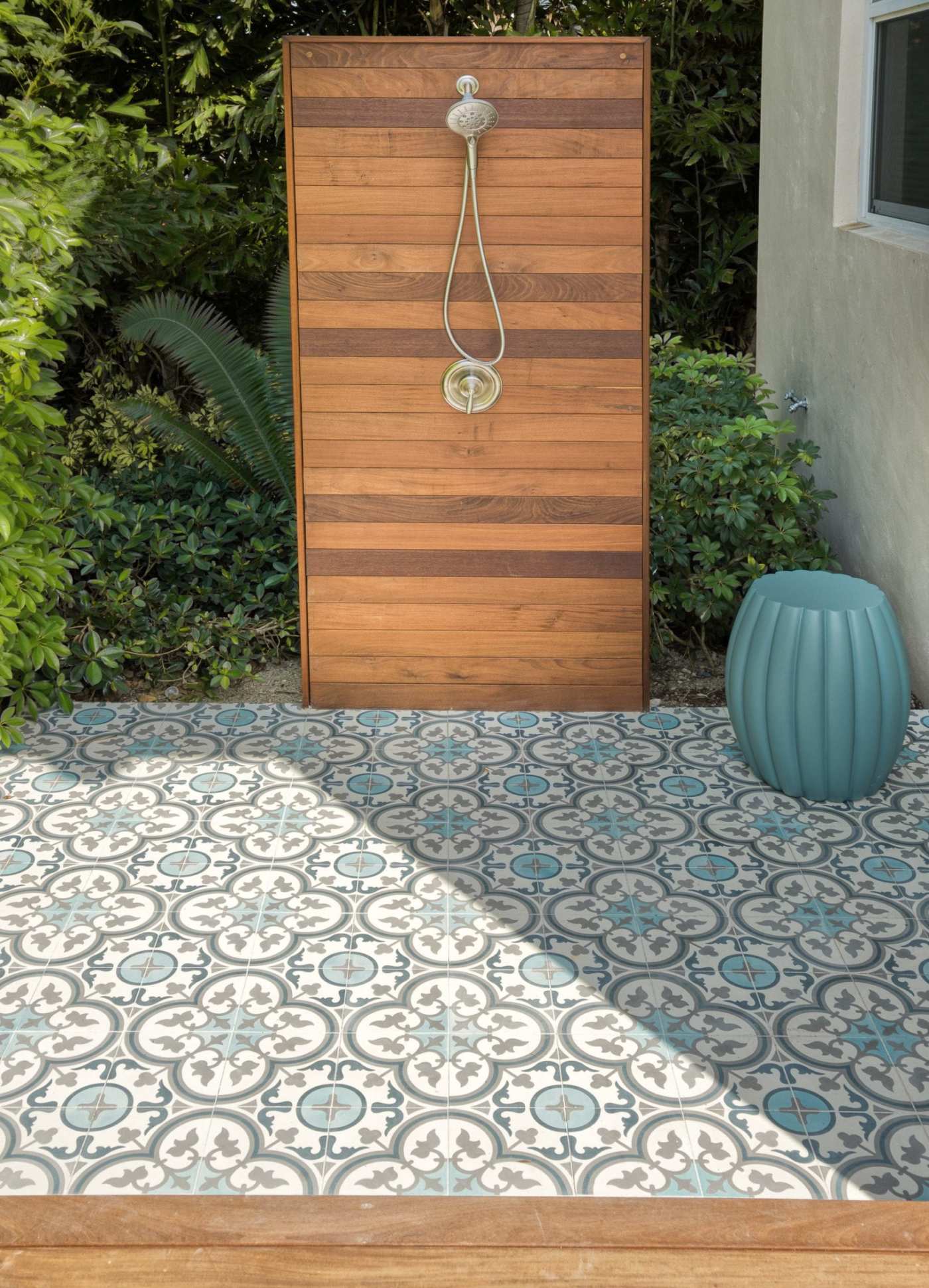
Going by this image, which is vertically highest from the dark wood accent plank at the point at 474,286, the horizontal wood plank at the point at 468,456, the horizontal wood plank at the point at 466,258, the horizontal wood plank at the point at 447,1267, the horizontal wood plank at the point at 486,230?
the horizontal wood plank at the point at 486,230

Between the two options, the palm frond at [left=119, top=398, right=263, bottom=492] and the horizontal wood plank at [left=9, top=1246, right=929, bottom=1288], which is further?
the palm frond at [left=119, top=398, right=263, bottom=492]

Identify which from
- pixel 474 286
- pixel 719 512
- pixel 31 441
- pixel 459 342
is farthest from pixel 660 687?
pixel 31 441

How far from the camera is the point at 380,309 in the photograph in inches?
130

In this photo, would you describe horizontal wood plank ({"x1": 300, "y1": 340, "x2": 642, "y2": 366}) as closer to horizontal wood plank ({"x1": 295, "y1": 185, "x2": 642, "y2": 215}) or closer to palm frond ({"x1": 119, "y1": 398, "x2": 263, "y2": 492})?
horizontal wood plank ({"x1": 295, "y1": 185, "x2": 642, "y2": 215})

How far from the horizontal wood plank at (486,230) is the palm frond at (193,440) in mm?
1207

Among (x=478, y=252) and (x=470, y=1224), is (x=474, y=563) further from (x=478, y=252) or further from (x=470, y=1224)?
(x=470, y=1224)

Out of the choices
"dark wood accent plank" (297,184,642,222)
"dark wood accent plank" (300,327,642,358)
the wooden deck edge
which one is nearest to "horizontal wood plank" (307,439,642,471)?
"dark wood accent plank" (300,327,642,358)

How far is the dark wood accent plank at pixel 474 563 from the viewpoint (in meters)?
3.43

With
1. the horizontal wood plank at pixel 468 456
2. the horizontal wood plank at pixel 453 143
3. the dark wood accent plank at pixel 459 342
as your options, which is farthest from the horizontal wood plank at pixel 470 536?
the horizontal wood plank at pixel 453 143

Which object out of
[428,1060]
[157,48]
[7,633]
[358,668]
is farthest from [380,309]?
[157,48]

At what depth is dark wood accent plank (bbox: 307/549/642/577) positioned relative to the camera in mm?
3432

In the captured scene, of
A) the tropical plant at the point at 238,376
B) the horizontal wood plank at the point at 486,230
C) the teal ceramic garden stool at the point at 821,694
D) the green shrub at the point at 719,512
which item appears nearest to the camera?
the teal ceramic garden stool at the point at 821,694

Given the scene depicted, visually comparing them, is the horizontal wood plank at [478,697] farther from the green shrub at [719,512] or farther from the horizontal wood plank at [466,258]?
the horizontal wood plank at [466,258]

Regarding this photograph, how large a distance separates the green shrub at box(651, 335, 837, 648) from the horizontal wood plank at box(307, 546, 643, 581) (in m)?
0.31
